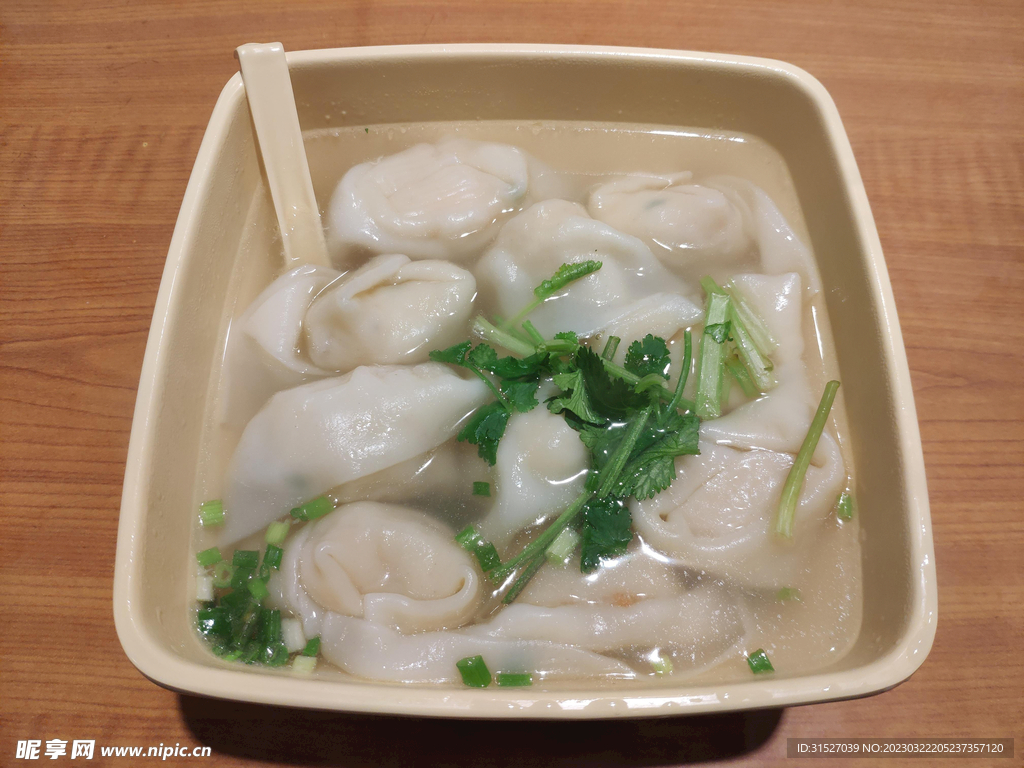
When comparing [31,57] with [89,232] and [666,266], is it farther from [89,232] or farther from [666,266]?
[666,266]

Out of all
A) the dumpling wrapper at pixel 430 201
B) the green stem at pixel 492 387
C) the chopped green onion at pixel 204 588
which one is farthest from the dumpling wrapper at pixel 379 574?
the dumpling wrapper at pixel 430 201

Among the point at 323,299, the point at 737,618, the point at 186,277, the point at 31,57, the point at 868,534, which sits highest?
the point at 31,57

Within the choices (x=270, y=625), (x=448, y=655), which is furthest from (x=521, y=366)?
(x=270, y=625)

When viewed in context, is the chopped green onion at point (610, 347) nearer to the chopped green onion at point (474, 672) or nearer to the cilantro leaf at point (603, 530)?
the cilantro leaf at point (603, 530)

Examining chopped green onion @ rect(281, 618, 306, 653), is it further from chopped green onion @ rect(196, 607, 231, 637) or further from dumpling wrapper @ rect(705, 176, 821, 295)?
dumpling wrapper @ rect(705, 176, 821, 295)

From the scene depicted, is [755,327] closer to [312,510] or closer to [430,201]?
[430,201]

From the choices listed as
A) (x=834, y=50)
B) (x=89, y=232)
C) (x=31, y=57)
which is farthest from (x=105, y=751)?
(x=834, y=50)

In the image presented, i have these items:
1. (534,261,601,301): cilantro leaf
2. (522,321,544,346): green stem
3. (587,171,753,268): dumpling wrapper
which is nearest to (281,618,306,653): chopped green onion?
(522,321,544,346): green stem

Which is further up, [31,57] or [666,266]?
[31,57]
